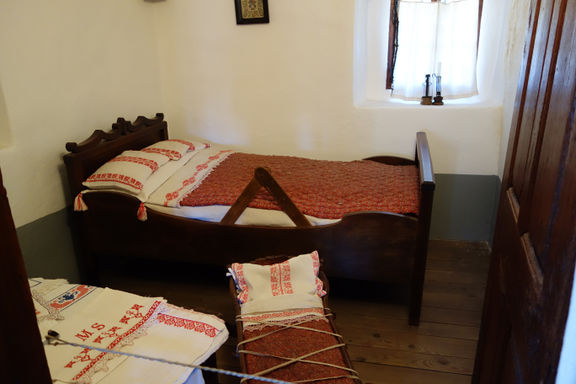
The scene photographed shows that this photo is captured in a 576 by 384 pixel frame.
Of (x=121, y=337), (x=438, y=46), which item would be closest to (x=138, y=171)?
(x=121, y=337)

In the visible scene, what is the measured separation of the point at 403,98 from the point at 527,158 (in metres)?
2.55

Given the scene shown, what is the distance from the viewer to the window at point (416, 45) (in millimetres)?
3070

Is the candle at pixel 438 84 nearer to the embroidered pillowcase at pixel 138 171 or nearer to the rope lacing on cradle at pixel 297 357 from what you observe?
the embroidered pillowcase at pixel 138 171

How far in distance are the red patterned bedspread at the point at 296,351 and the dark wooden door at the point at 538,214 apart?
1.76 ft

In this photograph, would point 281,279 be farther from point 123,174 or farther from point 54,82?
point 54,82

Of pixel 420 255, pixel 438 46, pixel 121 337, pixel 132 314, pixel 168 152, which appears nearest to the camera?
pixel 121 337

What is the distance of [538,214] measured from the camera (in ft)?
2.45

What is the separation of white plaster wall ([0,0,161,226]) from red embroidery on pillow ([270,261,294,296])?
140 centimetres

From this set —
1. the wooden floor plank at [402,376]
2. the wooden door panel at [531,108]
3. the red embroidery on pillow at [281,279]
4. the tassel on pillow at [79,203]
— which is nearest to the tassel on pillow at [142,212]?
the tassel on pillow at [79,203]

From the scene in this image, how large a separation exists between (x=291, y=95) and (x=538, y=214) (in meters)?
2.71

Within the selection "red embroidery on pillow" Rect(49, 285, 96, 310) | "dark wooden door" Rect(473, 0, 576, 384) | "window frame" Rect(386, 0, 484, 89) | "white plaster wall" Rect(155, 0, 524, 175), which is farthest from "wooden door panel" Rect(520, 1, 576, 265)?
"window frame" Rect(386, 0, 484, 89)

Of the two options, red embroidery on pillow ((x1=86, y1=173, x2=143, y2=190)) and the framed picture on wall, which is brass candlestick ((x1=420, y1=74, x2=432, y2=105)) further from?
red embroidery on pillow ((x1=86, y1=173, x2=143, y2=190))

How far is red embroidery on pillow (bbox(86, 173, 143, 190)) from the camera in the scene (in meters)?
2.41

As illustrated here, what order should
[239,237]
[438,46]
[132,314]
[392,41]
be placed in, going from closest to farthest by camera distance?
[132,314] < [239,237] < [438,46] < [392,41]
